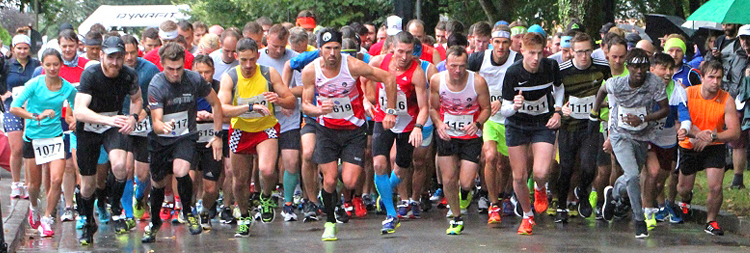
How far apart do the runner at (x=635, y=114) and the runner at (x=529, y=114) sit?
1.83 feet

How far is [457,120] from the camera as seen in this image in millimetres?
11133

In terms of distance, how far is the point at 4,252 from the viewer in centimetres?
907

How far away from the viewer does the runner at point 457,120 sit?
11.0m

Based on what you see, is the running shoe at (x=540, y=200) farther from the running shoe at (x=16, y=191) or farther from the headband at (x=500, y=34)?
the running shoe at (x=16, y=191)

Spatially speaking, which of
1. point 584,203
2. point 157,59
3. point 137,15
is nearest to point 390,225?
point 584,203

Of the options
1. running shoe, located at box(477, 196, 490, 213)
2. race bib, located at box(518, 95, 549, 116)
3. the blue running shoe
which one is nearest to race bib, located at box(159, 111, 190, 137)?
the blue running shoe

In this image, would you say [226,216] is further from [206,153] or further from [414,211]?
[414,211]

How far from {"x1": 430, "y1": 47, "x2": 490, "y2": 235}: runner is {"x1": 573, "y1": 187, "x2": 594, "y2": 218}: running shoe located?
1548 millimetres

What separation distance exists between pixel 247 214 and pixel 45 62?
2362mm

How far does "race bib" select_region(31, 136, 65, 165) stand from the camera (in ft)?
38.1

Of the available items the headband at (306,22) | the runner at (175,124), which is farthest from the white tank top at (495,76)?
the headband at (306,22)

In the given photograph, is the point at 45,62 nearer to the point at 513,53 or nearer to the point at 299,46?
the point at 299,46

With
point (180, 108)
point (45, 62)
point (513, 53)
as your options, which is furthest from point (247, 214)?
point (513, 53)

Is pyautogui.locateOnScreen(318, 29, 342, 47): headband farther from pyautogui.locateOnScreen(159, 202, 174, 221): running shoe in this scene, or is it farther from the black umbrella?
the black umbrella
